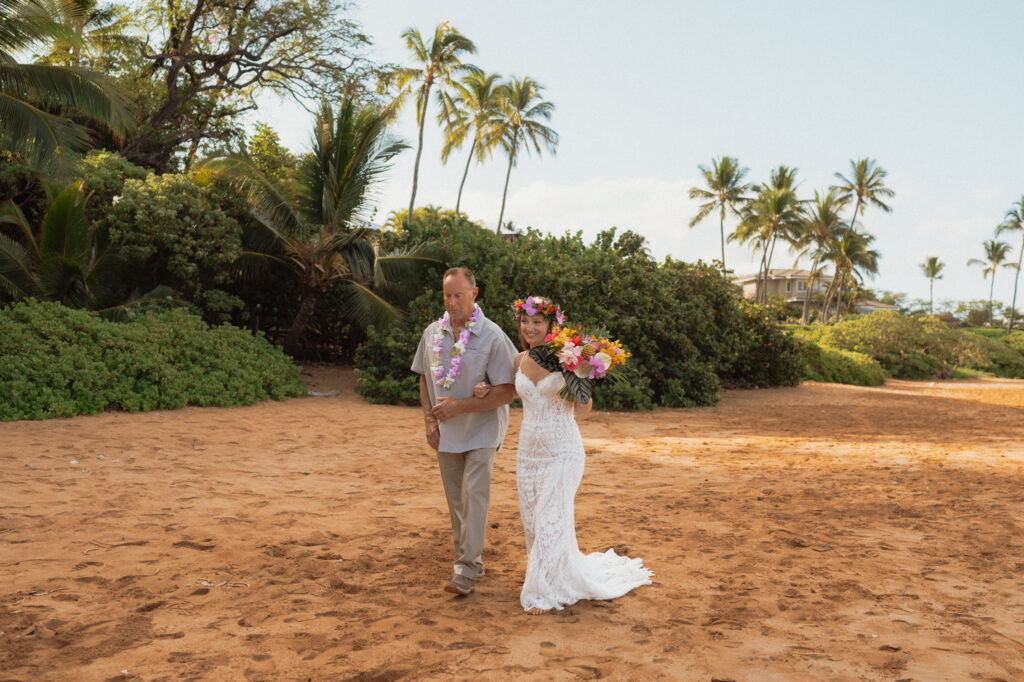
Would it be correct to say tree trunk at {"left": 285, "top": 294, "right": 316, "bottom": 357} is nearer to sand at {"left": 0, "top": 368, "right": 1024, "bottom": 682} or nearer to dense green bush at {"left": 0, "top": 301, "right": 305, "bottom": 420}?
dense green bush at {"left": 0, "top": 301, "right": 305, "bottom": 420}

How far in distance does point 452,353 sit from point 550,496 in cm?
97

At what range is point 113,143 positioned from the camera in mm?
18828

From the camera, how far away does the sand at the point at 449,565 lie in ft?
10.8

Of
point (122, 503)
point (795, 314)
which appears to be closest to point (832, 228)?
point (795, 314)

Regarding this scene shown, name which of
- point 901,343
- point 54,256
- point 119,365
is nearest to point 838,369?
point 901,343

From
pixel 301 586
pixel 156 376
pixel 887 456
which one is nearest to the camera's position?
pixel 301 586

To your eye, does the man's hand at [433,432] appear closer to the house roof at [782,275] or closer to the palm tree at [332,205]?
the palm tree at [332,205]

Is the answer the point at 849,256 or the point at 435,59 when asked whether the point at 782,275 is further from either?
the point at 435,59

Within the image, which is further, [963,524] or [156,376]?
[156,376]

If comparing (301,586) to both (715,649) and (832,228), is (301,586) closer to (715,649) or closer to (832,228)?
(715,649)

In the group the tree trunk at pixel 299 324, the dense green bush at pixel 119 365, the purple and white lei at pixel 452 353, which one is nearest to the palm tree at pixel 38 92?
the dense green bush at pixel 119 365

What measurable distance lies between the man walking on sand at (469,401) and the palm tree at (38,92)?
11.6 meters

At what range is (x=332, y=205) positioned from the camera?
1492cm

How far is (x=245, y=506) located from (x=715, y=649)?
415 cm
